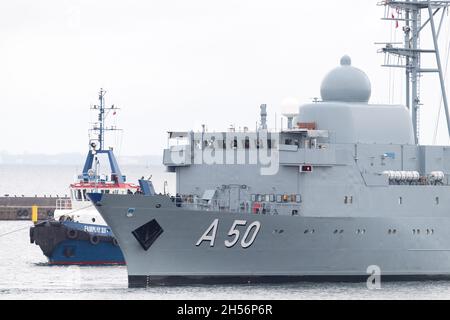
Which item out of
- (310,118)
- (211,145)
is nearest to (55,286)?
(211,145)

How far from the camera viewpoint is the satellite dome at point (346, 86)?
50188mm

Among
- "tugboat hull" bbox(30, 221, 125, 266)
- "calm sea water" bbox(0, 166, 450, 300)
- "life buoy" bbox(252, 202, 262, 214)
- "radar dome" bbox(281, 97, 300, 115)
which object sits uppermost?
"radar dome" bbox(281, 97, 300, 115)

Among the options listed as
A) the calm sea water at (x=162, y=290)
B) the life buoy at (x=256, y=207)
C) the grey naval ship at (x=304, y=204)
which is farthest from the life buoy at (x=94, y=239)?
the life buoy at (x=256, y=207)

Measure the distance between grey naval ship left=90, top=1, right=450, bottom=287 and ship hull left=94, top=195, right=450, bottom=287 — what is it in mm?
34

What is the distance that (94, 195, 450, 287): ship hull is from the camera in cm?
4606

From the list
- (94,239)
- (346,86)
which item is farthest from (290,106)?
(94,239)

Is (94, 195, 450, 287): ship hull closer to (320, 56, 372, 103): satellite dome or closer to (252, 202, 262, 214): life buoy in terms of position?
(252, 202, 262, 214): life buoy

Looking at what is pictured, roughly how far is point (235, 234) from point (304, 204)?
282 cm

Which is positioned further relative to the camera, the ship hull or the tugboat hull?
the tugboat hull

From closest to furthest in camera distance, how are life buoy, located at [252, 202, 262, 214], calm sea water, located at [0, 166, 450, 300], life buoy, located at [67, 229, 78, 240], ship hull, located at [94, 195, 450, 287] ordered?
calm sea water, located at [0, 166, 450, 300] → ship hull, located at [94, 195, 450, 287] → life buoy, located at [252, 202, 262, 214] → life buoy, located at [67, 229, 78, 240]

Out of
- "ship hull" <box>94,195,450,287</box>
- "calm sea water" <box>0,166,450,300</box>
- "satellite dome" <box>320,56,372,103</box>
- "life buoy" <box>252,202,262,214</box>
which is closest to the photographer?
"calm sea water" <box>0,166,450,300</box>

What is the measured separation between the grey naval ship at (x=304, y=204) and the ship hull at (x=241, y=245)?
34mm

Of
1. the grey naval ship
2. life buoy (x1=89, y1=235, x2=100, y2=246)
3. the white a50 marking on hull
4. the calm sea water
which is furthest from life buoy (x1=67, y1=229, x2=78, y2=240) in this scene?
the white a50 marking on hull
